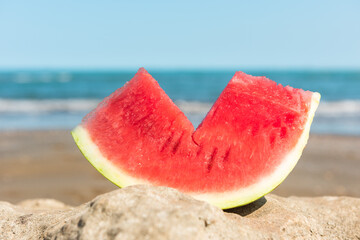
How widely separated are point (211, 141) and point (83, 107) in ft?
37.8

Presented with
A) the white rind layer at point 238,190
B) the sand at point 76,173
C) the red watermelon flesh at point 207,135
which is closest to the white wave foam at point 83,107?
the sand at point 76,173

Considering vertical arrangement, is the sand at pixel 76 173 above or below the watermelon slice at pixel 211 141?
below

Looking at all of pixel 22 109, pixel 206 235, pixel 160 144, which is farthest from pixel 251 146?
pixel 22 109

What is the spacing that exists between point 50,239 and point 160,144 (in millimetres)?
652

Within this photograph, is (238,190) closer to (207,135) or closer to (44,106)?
(207,135)

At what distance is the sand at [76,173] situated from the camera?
400 centimetres

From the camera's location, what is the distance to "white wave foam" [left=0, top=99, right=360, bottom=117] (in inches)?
444

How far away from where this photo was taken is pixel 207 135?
1.73 meters

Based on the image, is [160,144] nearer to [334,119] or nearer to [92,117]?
[92,117]

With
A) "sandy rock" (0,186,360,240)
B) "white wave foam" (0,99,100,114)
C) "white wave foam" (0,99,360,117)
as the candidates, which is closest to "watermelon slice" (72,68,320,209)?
"sandy rock" (0,186,360,240)

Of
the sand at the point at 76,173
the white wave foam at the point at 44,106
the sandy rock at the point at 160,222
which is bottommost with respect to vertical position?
the white wave foam at the point at 44,106

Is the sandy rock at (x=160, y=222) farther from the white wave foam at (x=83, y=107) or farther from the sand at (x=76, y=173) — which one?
the white wave foam at (x=83, y=107)

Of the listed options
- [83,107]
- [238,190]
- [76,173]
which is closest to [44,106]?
[83,107]

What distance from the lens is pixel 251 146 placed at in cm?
164
